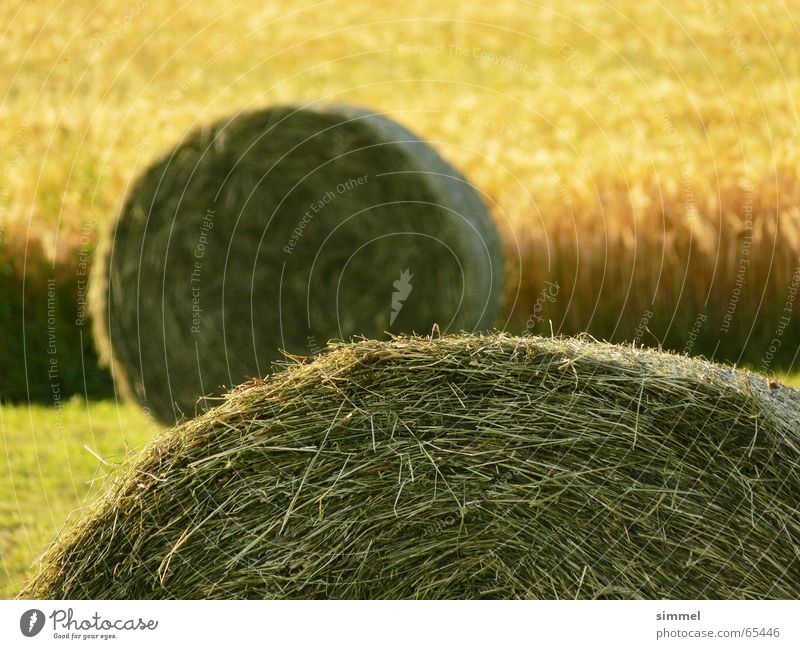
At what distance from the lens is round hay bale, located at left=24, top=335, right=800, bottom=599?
9.77 ft

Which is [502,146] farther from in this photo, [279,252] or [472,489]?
[472,489]

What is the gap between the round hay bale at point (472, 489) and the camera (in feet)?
9.77

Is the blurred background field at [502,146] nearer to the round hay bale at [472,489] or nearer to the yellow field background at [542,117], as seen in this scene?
the yellow field background at [542,117]

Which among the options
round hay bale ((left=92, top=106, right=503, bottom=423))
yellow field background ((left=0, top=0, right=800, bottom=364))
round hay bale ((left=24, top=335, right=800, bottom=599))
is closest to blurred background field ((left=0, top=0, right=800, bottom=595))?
yellow field background ((left=0, top=0, right=800, bottom=364))

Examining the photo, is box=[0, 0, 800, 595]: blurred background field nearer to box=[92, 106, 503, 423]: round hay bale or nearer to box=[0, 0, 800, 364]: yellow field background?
box=[0, 0, 800, 364]: yellow field background

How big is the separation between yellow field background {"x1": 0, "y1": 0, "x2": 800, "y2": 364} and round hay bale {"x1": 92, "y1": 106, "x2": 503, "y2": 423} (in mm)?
299

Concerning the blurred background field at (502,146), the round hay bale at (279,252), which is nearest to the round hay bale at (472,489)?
the blurred background field at (502,146)

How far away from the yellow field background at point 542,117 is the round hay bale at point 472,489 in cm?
269

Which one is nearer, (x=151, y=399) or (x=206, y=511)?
(x=206, y=511)

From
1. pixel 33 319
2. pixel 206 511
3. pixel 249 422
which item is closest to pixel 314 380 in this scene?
pixel 249 422

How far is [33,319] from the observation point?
698 centimetres
